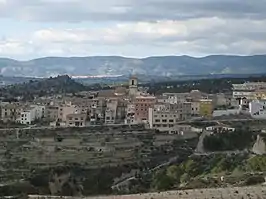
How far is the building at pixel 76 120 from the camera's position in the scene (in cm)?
6025

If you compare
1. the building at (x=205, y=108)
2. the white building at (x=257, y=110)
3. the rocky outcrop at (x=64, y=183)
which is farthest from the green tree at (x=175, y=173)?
the building at (x=205, y=108)

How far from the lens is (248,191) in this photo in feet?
68.9

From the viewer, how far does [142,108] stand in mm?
64312

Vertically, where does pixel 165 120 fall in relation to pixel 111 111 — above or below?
below

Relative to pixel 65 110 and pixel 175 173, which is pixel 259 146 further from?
pixel 65 110

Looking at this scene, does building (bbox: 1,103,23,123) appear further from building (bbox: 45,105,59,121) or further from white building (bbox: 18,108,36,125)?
building (bbox: 45,105,59,121)

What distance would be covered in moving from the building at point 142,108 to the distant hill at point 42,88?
27363 mm

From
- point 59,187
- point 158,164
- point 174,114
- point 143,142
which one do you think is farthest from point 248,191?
point 174,114

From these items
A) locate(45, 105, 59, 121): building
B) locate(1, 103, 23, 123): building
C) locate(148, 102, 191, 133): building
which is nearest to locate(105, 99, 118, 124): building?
locate(45, 105, 59, 121): building

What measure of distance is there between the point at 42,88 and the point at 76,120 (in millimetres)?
48702

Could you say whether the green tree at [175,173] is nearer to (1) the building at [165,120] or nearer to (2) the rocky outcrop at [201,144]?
(2) the rocky outcrop at [201,144]

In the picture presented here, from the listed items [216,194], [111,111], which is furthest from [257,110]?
[216,194]

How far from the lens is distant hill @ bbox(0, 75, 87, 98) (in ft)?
309

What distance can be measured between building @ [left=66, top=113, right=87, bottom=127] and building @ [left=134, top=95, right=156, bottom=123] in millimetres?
5320
